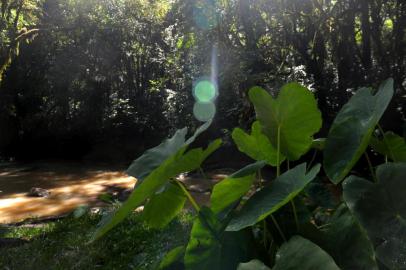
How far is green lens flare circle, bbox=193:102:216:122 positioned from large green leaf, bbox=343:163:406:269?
34.2ft

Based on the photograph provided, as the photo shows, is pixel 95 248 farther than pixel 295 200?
Yes

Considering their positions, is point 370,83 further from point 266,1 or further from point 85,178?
point 85,178

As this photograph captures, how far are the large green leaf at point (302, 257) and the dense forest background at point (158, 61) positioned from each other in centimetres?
855

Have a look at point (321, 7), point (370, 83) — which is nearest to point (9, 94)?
point (321, 7)

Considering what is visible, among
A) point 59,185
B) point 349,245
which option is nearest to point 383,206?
point 349,245

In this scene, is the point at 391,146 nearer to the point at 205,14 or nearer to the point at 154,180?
the point at 154,180

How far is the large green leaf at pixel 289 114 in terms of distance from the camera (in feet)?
3.14

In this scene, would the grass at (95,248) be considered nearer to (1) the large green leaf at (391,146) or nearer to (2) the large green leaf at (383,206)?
(1) the large green leaf at (391,146)

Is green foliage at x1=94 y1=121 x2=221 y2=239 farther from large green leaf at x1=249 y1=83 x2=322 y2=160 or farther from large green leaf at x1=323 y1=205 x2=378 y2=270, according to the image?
large green leaf at x1=323 y1=205 x2=378 y2=270

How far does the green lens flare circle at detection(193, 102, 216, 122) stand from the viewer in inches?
449

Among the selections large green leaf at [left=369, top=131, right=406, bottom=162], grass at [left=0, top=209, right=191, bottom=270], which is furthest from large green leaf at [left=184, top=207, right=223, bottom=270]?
grass at [left=0, top=209, right=191, bottom=270]

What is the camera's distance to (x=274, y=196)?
0.83 m

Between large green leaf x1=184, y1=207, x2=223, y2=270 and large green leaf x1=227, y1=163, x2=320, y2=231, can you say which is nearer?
large green leaf x1=227, y1=163, x2=320, y2=231

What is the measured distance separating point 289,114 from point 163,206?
427mm
